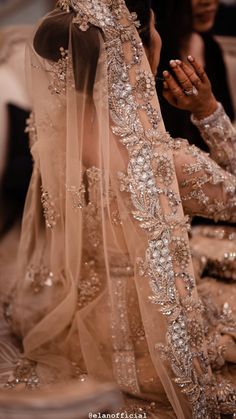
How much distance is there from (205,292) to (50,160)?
1.88ft

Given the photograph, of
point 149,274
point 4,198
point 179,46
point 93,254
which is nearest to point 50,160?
point 93,254

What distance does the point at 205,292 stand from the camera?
1.54m

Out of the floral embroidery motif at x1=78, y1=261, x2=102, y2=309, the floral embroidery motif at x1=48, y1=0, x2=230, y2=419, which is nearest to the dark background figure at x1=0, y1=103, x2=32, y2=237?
the floral embroidery motif at x1=78, y1=261, x2=102, y2=309

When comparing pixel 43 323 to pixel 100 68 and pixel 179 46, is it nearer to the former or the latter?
pixel 100 68

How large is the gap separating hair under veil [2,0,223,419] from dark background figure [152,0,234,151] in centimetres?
19

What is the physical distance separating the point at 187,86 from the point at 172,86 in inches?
1.5

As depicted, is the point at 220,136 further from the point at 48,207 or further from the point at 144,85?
the point at 48,207


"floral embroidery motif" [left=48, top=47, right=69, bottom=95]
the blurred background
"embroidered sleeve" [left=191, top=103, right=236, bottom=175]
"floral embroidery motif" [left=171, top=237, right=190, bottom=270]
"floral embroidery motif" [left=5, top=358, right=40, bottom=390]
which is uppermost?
the blurred background

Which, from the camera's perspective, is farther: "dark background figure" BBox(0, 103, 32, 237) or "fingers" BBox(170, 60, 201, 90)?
"dark background figure" BBox(0, 103, 32, 237)

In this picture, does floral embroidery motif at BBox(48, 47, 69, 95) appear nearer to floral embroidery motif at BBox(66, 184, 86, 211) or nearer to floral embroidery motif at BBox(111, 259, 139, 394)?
floral embroidery motif at BBox(66, 184, 86, 211)

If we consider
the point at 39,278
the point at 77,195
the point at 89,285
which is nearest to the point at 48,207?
the point at 77,195

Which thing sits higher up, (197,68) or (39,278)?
(197,68)

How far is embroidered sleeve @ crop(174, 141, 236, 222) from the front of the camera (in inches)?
51.1

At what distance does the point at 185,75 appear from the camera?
52.1 inches
